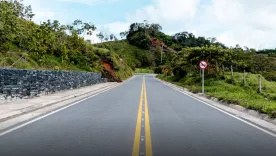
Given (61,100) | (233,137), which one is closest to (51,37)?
(61,100)

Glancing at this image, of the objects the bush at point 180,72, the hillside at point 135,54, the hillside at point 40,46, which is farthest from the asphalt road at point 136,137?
the hillside at point 135,54

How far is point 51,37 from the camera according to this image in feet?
107

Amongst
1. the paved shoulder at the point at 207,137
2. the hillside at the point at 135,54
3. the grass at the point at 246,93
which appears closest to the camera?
the paved shoulder at the point at 207,137

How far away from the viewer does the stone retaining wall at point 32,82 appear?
49.1 feet

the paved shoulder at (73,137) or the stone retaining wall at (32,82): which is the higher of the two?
the stone retaining wall at (32,82)

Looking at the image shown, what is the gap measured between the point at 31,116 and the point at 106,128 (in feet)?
12.2

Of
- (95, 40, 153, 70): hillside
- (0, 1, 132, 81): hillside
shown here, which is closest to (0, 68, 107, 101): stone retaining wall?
(0, 1, 132, 81): hillside

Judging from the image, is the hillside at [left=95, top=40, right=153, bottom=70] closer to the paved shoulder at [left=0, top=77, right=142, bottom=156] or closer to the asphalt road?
the asphalt road

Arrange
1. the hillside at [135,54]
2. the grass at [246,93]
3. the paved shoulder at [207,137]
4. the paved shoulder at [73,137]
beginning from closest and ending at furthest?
the paved shoulder at [73,137] → the paved shoulder at [207,137] → the grass at [246,93] → the hillside at [135,54]

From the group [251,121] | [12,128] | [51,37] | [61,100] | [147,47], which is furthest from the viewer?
[147,47]

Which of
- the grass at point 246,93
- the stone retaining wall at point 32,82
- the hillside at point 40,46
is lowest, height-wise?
the grass at point 246,93

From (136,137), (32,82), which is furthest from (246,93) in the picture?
(136,137)

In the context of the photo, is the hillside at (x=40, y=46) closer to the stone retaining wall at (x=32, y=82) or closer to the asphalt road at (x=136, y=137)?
the stone retaining wall at (x=32, y=82)

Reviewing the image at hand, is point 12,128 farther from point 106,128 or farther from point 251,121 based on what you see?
point 251,121
